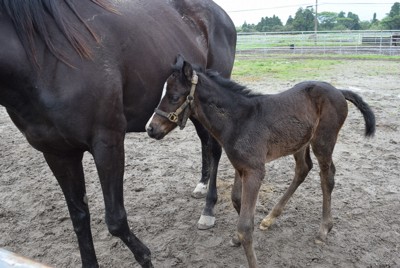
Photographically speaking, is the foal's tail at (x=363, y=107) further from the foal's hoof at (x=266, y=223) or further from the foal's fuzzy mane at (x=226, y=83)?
the foal's hoof at (x=266, y=223)

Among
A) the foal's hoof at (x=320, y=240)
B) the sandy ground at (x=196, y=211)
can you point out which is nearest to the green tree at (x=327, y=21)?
the sandy ground at (x=196, y=211)

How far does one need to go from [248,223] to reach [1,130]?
16.2 feet

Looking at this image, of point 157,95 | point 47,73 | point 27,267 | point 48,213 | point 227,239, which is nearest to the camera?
point 27,267

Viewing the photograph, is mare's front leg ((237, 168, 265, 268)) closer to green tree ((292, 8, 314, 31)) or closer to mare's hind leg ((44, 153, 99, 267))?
mare's hind leg ((44, 153, 99, 267))

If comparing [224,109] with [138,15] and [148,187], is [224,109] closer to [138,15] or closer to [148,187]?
[138,15]

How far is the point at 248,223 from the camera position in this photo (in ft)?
8.27

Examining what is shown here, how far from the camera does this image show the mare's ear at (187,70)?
249 cm

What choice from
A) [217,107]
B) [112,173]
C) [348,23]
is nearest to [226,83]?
[217,107]

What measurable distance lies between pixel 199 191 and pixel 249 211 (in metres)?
1.44

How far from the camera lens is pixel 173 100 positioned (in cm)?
256

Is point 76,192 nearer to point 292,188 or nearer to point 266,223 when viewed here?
point 266,223

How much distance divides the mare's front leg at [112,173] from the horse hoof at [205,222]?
84 centimetres

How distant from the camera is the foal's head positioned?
2545mm

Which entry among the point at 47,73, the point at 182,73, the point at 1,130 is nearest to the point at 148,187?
the point at 182,73
